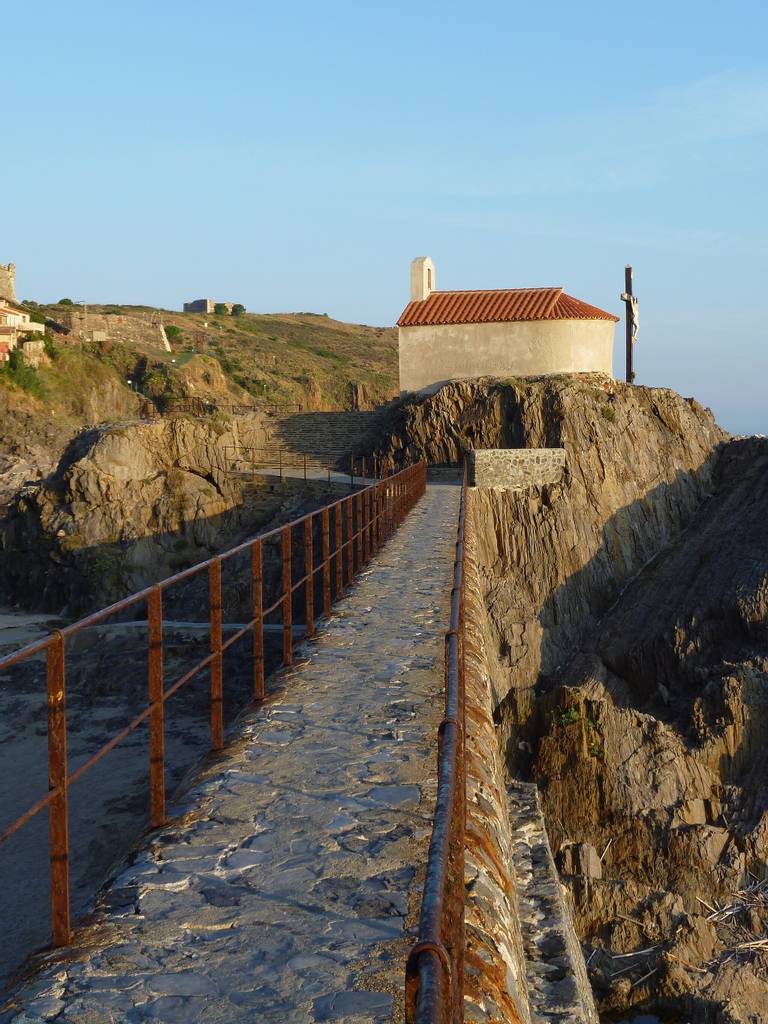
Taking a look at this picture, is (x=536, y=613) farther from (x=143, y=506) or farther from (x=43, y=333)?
(x=43, y=333)

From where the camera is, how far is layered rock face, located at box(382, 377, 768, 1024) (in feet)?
41.8

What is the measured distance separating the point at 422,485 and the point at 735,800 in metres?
13.1

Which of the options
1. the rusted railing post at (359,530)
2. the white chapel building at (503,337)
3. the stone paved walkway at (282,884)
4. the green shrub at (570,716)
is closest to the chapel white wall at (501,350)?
the white chapel building at (503,337)

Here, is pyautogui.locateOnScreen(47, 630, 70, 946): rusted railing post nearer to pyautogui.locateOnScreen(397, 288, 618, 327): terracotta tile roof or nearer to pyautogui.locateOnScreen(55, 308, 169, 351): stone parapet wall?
pyautogui.locateOnScreen(397, 288, 618, 327): terracotta tile roof

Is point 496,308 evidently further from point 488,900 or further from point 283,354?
point 283,354

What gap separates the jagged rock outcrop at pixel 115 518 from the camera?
2953 cm

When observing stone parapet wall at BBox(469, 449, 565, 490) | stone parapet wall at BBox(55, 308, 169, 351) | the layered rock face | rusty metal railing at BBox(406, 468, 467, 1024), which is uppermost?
stone parapet wall at BBox(55, 308, 169, 351)

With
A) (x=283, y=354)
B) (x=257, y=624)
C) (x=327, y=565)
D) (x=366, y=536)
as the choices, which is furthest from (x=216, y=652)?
(x=283, y=354)

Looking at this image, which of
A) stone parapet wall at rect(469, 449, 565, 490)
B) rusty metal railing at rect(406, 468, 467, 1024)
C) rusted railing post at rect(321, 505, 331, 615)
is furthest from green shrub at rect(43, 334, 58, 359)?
rusty metal railing at rect(406, 468, 467, 1024)

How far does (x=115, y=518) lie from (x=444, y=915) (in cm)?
3002

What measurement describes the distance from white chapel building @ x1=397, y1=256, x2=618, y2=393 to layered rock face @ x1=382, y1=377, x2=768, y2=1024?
222 centimetres

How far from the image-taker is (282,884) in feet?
13.3

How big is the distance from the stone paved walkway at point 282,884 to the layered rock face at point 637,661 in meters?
7.55

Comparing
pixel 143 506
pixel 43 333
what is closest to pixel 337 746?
pixel 143 506
